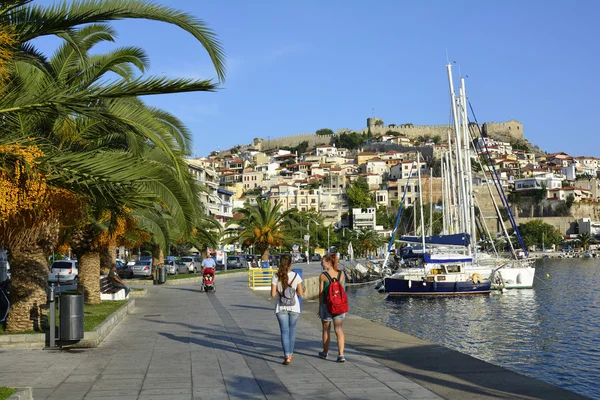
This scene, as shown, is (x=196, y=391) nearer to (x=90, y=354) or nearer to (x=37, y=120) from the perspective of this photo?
(x=90, y=354)

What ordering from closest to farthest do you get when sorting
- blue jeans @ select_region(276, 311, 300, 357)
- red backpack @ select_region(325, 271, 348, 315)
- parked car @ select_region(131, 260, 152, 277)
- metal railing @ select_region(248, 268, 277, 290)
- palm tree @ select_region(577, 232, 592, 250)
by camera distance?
blue jeans @ select_region(276, 311, 300, 357), red backpack @ select_region(325, 271, 348, 315), metal railing @ select_region(248, 268, 277, 290), parked car @ select_region(131, 260, 152, 277), palm tree @ select_region(577, 232, 592, 250)

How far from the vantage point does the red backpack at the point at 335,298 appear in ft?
36.7

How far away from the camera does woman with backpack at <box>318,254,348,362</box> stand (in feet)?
36.6

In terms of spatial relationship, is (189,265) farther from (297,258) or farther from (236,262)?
(297,258)

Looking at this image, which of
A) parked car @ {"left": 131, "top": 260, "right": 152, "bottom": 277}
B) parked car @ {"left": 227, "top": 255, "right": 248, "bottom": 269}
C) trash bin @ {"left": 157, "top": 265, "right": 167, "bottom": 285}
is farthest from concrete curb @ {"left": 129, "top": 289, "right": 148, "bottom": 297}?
parked car @ {"left": 227, "top": 255, "right": 248, "bottom": 269}

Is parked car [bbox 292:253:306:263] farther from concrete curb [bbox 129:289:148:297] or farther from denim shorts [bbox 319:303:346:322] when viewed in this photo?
denim shorts [bbox 319:303:346:322]

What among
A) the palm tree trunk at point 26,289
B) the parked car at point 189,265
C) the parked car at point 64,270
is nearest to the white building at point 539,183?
the parked car at point 189,265

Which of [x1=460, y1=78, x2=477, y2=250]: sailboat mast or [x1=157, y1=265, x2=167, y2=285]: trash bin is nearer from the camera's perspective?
[x1=157, y1=265, x2=167, y2=285]: trash bin

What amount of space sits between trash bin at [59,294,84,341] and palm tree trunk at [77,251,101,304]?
27.0 ft

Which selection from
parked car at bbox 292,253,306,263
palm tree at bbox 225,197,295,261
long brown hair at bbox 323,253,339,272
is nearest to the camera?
long brown hair at bbox 323,253,339,272

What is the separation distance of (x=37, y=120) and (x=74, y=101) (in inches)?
163

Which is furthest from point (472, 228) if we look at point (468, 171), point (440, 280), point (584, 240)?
point (584, 240)

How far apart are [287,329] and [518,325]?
57.7 feet

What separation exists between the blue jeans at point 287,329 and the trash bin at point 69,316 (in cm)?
368
